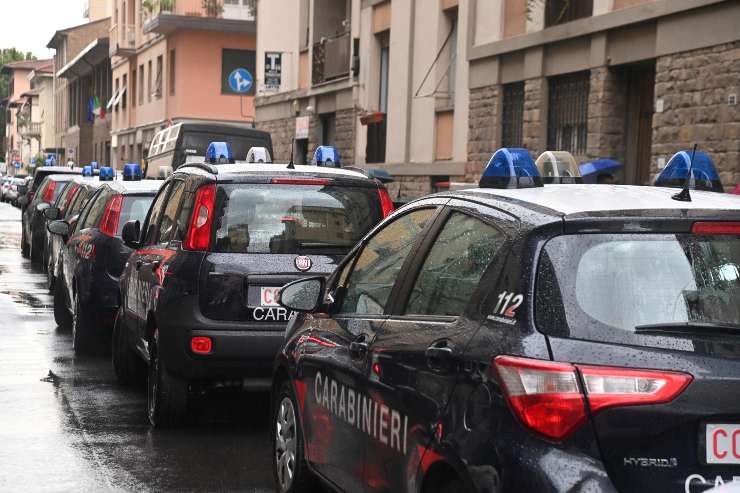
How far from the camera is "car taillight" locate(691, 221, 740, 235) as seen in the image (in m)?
3.86

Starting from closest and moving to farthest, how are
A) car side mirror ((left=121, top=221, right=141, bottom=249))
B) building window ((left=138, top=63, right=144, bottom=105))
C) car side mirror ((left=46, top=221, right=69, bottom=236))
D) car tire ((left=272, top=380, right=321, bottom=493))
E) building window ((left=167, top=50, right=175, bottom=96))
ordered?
1. car tire ((left=272, top=380, right=321, bottom=493))
2. car side mirror ((left=121, top=221, right=141, bottom=249))
3. car side mirror ((left=46, top=221, right=69, bottom=236))
4. building window ((left=167, top=50, right=175, bottom=96))
5. building window ((left=138, top=63, right=144, bottom=105))

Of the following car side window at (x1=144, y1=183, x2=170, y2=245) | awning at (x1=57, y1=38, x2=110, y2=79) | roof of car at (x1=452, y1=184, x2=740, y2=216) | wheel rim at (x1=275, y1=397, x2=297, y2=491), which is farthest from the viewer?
awning at (x1=57, y1=38, x2=110, y2=79)

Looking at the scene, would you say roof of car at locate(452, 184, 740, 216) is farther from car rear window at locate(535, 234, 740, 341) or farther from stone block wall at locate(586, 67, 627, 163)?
stone block wall at locate(586, 67, 627, 163)

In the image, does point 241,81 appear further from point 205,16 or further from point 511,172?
point 511,172

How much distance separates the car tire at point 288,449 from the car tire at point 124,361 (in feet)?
12.2

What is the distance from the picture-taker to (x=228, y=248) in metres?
7.87

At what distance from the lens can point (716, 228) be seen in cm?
388

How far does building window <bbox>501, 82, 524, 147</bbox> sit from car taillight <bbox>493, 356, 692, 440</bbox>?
16.9 meters

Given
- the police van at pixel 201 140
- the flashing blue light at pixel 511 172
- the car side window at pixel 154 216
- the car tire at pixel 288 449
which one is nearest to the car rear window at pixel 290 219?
the car side window at pixel 154 216

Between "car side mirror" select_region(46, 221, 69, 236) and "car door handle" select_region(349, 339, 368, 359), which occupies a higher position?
"car door handle" select_region(349, 339, 368, 359)

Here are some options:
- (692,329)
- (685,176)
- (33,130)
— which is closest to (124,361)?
(685,176)

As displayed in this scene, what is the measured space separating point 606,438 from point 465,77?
19.2m

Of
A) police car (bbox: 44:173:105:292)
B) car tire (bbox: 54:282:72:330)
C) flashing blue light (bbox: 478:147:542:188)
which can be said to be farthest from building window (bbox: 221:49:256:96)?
flashing blue light (bbox: 478:147:542:188)

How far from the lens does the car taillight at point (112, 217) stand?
1152 cm
